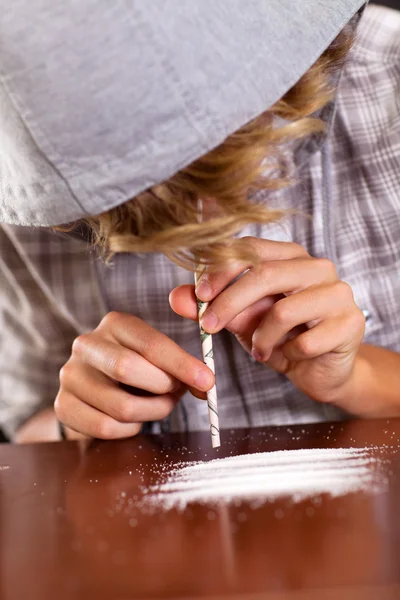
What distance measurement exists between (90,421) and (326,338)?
0.89ft

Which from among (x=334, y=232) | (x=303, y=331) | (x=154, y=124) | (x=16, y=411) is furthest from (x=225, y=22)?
(x=16, y=411)

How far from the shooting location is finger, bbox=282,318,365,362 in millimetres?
682

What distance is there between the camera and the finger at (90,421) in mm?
718

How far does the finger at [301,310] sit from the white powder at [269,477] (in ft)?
0.42

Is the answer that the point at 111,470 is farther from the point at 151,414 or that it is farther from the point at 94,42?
the point at 94,42

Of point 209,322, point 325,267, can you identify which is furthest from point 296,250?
point 209,322

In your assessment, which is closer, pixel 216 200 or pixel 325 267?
pixel 216 200

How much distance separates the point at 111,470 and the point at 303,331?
0.89 ft

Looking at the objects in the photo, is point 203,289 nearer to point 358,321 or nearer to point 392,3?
point 358,321

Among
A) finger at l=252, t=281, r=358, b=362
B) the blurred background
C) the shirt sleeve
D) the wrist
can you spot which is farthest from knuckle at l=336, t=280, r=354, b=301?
the blurred background

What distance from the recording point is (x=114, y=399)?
714mm

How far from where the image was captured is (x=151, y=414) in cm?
72

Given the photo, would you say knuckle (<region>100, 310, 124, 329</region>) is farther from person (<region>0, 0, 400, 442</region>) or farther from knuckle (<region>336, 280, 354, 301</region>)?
knuckle (<region>336, 280, 354, 301</region>)

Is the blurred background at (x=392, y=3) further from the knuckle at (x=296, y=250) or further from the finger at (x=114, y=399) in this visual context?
the finger at (x=114, y=399)
